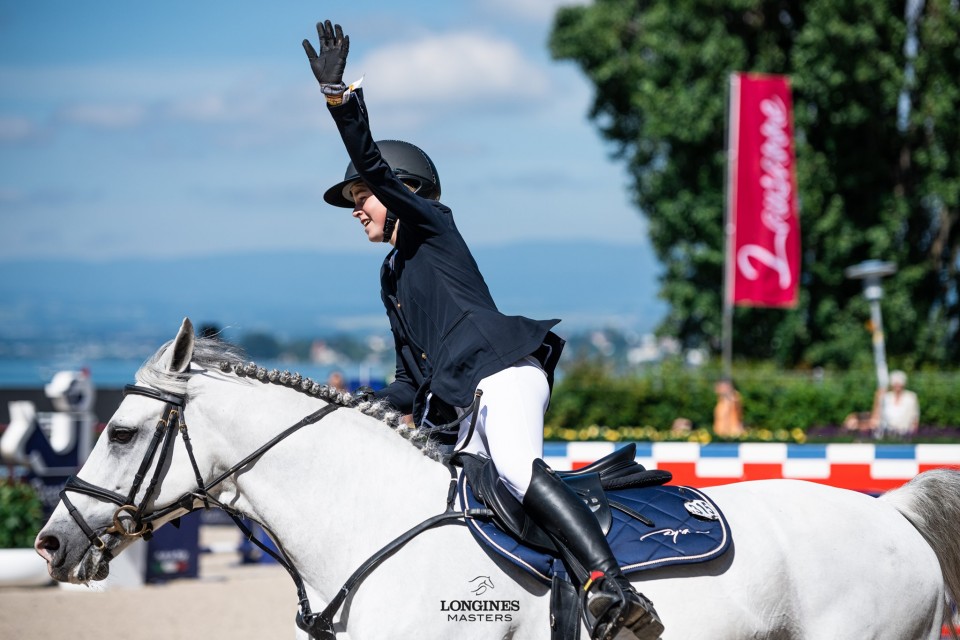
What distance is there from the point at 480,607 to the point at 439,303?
1070 millimetres

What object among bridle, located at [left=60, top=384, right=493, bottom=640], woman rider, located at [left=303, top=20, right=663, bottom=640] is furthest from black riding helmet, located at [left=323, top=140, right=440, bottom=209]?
bridle, located at [left=60, top=384, right=493, bottom=640]

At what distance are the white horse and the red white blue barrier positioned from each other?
294 centimetres

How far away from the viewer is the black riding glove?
11.2ft

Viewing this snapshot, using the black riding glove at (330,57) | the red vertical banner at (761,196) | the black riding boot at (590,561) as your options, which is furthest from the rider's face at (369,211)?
the red vertical banner at (761,196)

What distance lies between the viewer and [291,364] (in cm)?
2100

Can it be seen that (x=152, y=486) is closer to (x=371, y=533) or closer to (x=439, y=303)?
(x=371, y=533)

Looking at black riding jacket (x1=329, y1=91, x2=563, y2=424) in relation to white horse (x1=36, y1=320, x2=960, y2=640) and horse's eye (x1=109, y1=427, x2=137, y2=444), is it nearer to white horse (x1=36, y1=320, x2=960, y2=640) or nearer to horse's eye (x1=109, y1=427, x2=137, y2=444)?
white horse (x1=36, y1=320, x2=960, y2=640)

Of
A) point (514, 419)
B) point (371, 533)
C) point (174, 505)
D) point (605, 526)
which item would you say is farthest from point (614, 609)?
point (174, 505)

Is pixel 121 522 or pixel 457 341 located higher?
pixel 457 341

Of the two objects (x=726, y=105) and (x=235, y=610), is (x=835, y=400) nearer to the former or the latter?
(x=726, y=105)

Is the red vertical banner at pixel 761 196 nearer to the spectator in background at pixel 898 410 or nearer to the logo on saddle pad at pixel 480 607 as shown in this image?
the spectator in background at pixel 898 410

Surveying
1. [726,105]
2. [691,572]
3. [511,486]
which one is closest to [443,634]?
[511,486]

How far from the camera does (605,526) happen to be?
3588 mm

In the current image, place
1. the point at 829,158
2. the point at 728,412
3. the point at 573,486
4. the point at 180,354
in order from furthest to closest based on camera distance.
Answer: the point at 829,158
the point at 728,412
the point at 573,486
the point at 180,354
